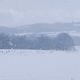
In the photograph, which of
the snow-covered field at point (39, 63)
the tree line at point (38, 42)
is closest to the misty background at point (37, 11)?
the tree line at point (38, 42)

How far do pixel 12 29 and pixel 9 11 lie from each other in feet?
0.79

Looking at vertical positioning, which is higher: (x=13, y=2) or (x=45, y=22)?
(x=13, y=2)

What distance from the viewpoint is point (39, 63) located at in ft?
9.26

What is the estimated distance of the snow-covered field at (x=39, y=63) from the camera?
8.82 feet

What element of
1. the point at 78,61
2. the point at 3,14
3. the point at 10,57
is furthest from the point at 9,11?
the point at 78,61

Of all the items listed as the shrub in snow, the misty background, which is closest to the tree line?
the shrub in snow

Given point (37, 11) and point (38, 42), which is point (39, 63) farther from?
point (37, 11)

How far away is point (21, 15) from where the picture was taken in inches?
112

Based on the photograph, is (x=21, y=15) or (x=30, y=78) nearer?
(x=30, y=78)

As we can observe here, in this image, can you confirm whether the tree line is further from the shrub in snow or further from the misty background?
the misty background

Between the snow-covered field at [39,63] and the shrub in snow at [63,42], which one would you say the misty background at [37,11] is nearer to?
the shrub in snow at [63,42]

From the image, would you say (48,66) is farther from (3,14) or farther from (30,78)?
(3,14)

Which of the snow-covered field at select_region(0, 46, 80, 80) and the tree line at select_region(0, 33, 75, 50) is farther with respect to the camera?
the tree line at select_region(0, 33, 75, 50)

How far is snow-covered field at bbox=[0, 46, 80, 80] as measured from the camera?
2.69m
